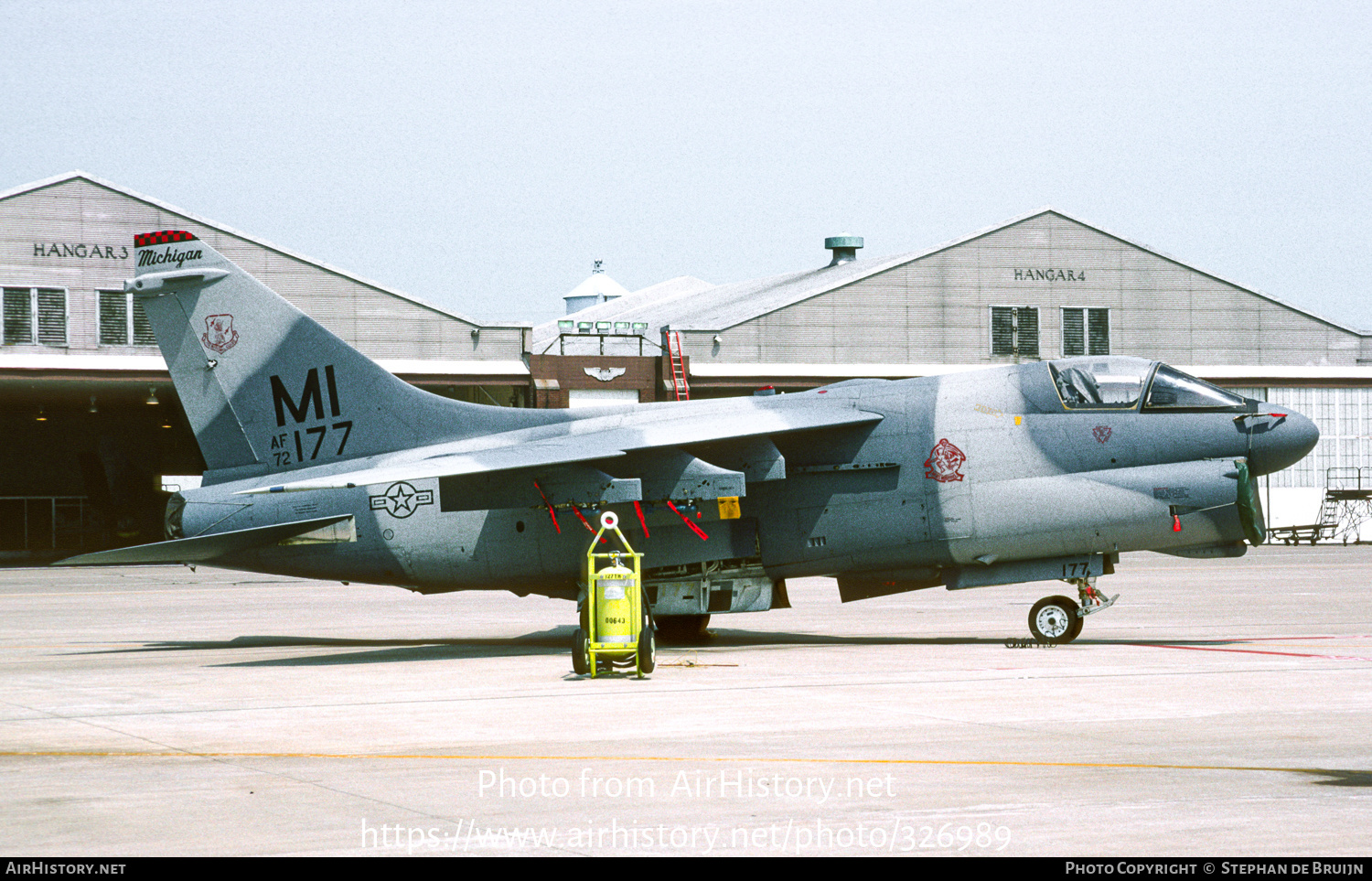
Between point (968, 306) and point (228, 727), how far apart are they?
44.9 metres

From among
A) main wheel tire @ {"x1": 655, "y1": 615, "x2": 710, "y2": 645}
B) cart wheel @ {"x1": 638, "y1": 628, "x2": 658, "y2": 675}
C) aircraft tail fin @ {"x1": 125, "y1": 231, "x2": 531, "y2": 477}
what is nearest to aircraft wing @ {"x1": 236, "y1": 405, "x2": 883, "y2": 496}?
aircraft tail fin @ {"x1": 125, "y1": 231, "x2": 531, "y2": 477}

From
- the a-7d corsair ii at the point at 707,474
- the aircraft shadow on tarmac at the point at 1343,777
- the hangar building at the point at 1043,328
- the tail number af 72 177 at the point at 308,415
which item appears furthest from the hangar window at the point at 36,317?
the aircraft shadow on tarmac at the point at 1343,777

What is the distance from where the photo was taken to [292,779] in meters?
9.09

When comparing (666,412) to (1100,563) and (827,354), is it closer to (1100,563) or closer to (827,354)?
(1100,563)

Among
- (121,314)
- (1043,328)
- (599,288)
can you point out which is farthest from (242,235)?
(599,288)

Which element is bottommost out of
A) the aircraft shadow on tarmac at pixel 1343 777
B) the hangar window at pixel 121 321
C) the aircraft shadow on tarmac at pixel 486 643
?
the aircraft shadow on tarmac at pixel 486 643

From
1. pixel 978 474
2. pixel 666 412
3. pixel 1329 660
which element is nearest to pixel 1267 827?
pixel 1329 660

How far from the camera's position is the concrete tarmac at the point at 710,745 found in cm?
738

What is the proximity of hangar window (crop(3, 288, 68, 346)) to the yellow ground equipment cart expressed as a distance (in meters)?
35.4

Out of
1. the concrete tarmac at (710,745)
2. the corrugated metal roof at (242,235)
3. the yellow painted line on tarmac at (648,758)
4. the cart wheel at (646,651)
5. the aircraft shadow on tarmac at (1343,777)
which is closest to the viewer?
the concrete tarmac at (710,745)

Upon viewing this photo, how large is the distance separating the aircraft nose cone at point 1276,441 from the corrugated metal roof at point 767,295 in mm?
33486

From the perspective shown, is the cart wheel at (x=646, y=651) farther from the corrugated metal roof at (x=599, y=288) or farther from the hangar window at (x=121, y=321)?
the corrugated metal roof at (x=599, y=288)

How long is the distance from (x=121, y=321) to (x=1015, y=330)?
105 ft

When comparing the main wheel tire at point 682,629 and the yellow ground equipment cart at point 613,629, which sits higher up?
the yellow ground equipment cart at point 613,629
